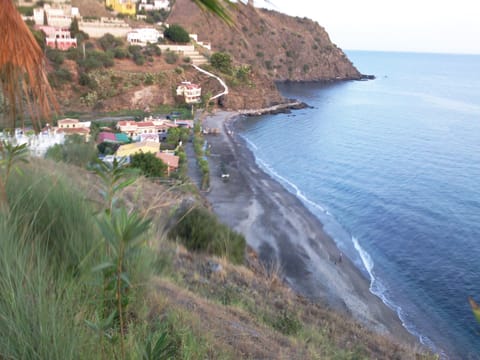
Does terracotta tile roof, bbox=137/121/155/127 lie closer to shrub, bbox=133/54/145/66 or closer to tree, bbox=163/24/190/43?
shrub, bbox=133/54/145/66

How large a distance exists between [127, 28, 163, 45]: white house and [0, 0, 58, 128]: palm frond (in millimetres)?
49870

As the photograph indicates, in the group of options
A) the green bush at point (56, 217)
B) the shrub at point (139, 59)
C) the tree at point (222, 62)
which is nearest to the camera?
the green bush at point (56, 217)

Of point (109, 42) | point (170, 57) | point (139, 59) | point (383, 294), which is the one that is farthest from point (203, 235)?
point (109, 42)

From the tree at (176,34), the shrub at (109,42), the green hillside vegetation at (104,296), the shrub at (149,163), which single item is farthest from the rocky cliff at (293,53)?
the green hillside vegetation at (104,296)

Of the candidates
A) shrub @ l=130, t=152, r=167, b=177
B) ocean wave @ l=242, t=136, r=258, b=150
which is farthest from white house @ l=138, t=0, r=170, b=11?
shrub @ l=130, t=152, r=167, b=177

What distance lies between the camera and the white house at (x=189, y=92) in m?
42.8

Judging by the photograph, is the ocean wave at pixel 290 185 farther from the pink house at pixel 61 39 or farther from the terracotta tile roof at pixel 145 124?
the pink house at pixel 61 39

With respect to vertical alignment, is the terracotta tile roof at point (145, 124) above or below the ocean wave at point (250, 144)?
above

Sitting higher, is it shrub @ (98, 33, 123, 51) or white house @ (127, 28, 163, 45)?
white house @ (127, 28, 163, 45)

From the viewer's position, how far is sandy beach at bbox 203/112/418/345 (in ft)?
37.4

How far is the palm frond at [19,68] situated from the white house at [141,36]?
1963 inches

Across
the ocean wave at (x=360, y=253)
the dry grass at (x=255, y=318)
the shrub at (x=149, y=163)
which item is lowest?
the ocean wave at (x=360, y=253)

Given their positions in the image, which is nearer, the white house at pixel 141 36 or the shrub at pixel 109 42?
the shrub at pixel 109 42

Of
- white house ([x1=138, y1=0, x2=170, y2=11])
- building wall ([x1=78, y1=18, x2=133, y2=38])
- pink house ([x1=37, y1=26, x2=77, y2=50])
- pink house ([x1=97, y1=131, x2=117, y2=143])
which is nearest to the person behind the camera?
pink house ([x1=97, y1=131, x2=117, y2=143])
